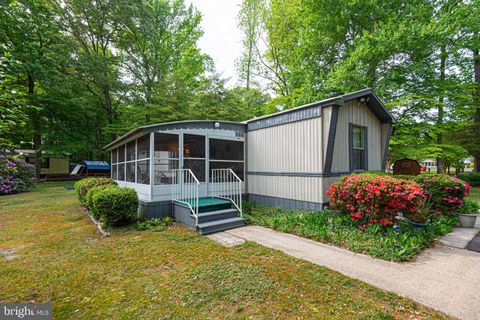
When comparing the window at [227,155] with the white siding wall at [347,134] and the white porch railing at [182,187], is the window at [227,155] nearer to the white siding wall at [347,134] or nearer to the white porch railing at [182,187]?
the white porch railing at [182,187]

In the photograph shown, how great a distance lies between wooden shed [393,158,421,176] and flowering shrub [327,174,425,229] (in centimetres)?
602

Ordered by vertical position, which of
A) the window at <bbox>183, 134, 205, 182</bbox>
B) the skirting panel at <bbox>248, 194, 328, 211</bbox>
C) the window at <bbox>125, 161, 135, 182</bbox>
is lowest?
the skirting panel at <bbox>248, 194, 328, 211</bbox>

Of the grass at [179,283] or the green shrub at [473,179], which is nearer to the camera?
the grass at [179,283]

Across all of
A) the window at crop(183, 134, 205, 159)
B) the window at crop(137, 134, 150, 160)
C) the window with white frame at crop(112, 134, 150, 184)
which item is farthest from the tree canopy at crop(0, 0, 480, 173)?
the window at crop(183, 134, 205, 159)

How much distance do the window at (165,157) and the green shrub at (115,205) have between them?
876 millimetres

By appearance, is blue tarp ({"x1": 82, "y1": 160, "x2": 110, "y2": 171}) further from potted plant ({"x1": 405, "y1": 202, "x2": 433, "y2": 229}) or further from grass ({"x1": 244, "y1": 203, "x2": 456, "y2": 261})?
potted plant ({"x1": 405, "y1": 202, "x2": 433, "y2": 229})

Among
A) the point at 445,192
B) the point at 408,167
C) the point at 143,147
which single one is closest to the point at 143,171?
the point at 143,147

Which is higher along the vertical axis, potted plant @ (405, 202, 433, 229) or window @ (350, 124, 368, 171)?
window @ (350, 124, 368, 171)

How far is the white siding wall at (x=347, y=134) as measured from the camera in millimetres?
6074

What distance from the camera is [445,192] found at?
18.0ft

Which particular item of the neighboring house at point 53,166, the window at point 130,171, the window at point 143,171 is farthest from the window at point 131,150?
the neighboring house at point 53,166

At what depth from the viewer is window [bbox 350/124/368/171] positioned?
6.53 m

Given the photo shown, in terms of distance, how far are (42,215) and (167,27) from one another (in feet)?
65.2

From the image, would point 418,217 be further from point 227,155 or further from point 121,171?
point 121,171
